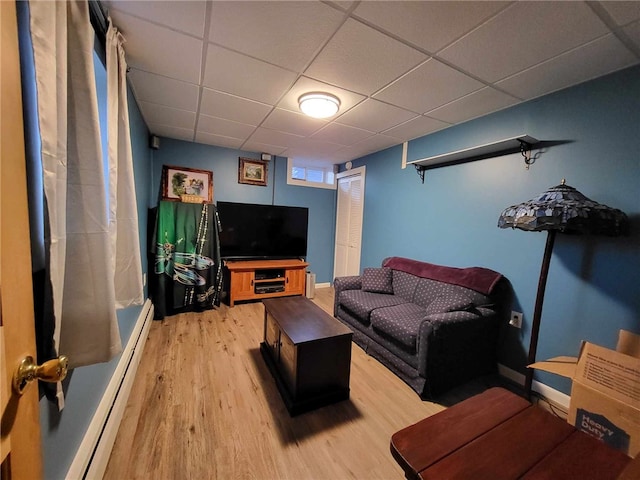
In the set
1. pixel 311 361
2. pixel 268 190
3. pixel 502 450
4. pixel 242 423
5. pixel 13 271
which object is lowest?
pixel 242 423

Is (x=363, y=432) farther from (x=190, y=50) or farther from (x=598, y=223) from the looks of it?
(x=190, y=50)

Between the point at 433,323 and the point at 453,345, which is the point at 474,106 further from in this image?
the point at 453,345

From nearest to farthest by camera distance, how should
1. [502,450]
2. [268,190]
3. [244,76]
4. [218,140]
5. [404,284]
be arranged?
[502,450] < [244,76] < [404,284] < [218,140] < [268,190]

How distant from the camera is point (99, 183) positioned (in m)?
0.94

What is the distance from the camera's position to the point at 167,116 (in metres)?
2.73

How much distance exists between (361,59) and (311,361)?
202cm

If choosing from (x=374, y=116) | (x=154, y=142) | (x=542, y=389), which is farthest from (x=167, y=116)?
(x=542, y=389)

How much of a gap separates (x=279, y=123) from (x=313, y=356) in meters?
2.37

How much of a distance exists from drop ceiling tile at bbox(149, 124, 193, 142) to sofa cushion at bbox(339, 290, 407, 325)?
280 cm

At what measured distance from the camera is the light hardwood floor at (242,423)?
130cm

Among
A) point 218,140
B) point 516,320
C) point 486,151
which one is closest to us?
point 516,320

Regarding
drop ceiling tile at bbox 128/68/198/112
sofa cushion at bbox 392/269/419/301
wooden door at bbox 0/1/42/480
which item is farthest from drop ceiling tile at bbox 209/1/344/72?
sofa cushion at bbox 392/269/419/301

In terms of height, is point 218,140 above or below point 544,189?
above

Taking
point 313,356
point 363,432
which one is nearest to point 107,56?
point 313,356
